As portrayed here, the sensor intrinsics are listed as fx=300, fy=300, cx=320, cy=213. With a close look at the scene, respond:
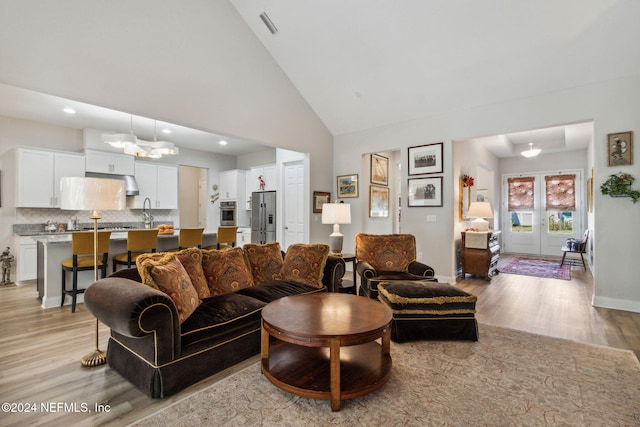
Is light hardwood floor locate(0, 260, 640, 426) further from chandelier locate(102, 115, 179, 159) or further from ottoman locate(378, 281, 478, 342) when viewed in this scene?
chandelier locate(102, 115, 179, 159)

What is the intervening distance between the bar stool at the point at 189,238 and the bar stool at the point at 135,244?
40 cm

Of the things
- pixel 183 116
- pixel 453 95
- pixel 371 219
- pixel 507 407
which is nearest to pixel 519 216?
pixel 371 219

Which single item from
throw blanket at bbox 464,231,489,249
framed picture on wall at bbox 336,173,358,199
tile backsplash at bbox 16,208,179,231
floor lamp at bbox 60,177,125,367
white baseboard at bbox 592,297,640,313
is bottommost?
white baseboard at bbox 592,297,640,313

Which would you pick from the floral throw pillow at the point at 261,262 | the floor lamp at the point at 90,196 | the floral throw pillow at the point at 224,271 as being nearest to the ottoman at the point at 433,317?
the floral throw pillow at the point at 261,262

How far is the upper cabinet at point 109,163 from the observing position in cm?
585

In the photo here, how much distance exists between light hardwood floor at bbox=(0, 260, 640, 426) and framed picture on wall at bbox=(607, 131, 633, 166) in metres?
1.82

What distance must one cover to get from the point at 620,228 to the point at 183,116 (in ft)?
18.2

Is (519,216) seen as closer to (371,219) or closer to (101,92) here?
(371,219)

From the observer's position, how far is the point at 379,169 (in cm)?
648

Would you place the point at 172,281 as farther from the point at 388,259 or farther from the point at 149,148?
the point at 149,148

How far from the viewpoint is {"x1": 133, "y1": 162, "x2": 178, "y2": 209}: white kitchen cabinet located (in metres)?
6.62

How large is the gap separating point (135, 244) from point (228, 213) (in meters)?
4.00

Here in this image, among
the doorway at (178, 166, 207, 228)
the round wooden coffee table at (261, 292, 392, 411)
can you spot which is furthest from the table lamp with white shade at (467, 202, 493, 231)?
the doorway at (178, 166, 207, 228)

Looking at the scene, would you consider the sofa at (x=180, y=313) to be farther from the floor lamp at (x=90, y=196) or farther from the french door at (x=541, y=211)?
the french door at (x=541, y=211)
